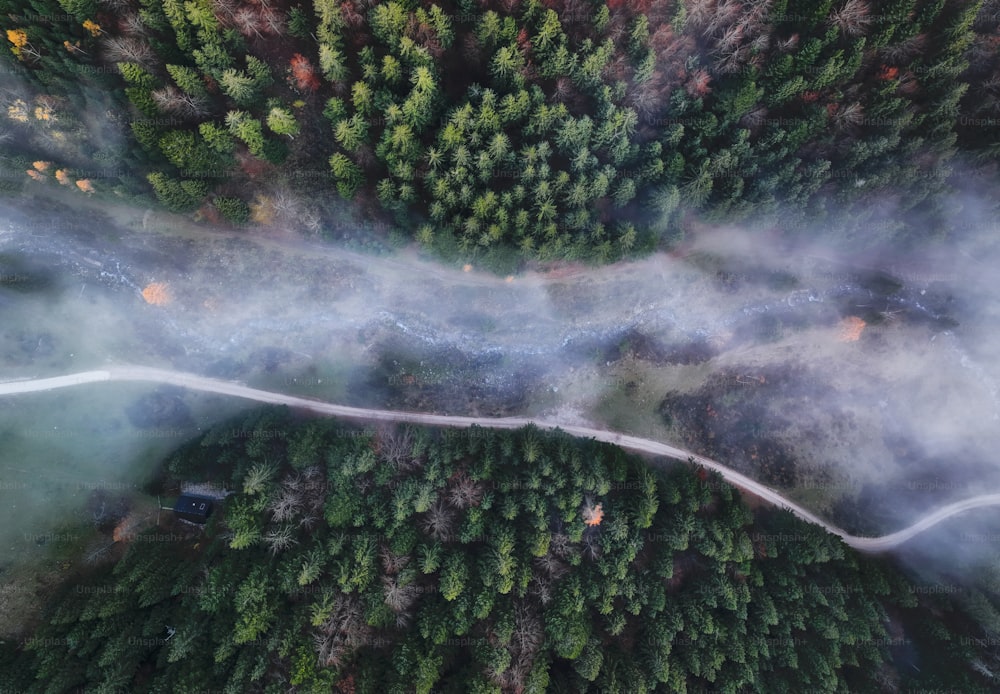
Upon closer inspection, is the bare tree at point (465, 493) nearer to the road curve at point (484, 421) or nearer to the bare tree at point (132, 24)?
the road curve at point (484, 421)

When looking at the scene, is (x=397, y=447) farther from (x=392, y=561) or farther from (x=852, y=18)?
(x=852, y=18)

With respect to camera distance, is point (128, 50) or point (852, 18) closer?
point (128, 50)

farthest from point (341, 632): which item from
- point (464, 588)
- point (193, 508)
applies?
point (193, 508)

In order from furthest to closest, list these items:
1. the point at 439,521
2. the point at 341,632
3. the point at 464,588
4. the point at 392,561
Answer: the point at 439,521 → the point at 392,561 → the point at 464,588 → the point at 341,632

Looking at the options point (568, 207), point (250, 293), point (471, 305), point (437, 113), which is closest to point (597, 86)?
point (568, 207)

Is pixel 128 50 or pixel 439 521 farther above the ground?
pixel 128 50

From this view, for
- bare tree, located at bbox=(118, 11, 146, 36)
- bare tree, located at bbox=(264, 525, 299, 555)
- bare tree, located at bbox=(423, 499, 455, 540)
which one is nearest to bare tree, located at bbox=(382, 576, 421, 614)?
bare tree, located at bbox=(423, 499, 455, 540)

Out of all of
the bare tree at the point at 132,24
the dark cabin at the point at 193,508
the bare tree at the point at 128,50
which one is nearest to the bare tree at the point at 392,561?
the dark cabin at the point at 193,508

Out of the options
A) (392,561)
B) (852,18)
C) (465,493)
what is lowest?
(392,561)
